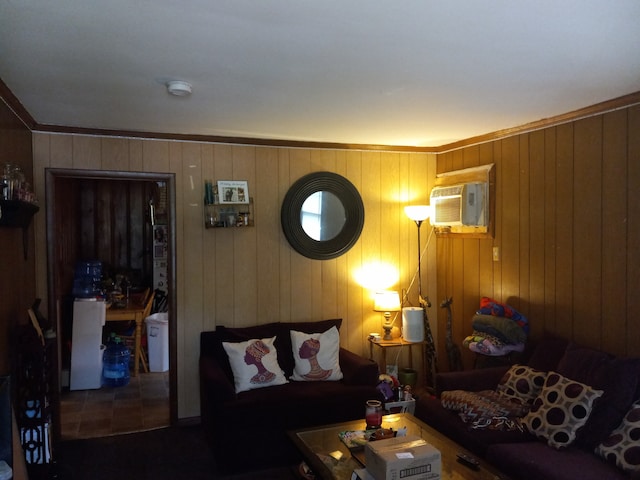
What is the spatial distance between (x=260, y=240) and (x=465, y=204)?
173cm

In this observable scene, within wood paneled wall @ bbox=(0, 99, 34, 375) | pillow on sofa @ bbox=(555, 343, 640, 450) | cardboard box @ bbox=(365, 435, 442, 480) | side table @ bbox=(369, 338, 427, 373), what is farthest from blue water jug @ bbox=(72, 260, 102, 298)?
pillow on sofa @ bbox=(555, 343, 640, 450)

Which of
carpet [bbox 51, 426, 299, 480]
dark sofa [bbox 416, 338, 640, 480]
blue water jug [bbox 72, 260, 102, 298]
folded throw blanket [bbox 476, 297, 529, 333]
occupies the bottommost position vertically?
carpet [bbox 51, 426, 299, 480]

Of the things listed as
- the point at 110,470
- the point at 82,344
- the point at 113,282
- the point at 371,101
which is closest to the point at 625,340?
the point at 371,101

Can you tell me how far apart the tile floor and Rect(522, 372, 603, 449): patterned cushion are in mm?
2830

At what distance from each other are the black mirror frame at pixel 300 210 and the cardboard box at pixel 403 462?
2297mm

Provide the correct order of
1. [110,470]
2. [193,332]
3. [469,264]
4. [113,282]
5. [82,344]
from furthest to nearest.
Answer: [113,282], [82,344], [469,264], [193,332], [110,470]

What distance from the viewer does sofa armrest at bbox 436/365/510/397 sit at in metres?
3.53

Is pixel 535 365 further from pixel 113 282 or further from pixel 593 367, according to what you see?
pixel 113 282

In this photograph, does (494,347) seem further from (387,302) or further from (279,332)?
(279,332)

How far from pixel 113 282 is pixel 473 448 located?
455 centimetres

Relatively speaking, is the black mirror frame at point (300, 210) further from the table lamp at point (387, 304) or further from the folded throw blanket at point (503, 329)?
the folded throw blanket at point (503, 329)

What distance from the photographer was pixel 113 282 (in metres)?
6.00

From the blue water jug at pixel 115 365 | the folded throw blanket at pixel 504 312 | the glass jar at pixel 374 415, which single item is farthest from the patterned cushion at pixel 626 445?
the blue water jug at pixel 115 365

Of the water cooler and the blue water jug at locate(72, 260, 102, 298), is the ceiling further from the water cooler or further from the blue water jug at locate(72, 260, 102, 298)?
the blue water jug at locate(72, 260, 102, 298)
